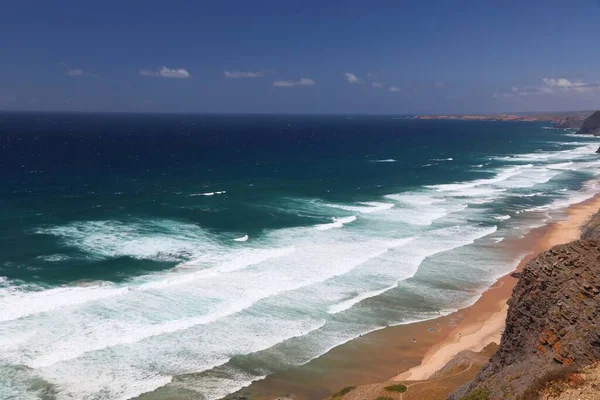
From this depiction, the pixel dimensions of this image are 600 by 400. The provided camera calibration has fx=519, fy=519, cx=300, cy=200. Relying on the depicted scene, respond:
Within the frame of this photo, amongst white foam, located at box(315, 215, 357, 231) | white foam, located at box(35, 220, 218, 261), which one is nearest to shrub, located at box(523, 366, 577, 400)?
white foam, located at box(35, 220, 218, 261)


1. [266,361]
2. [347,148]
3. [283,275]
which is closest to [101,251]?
[283,275]

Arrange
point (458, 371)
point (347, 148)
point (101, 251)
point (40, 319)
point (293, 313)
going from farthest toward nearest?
point (347, 148)
point (101, 251)
point (293, 313)
point (40, 319)
point (458, 371)

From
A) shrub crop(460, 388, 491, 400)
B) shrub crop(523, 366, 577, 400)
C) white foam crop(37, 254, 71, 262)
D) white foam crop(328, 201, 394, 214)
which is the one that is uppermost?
shrub crop(523, 366, 577, 400)

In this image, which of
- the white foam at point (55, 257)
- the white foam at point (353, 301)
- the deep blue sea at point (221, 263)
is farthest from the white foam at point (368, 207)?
the white foam at point (55, 257)

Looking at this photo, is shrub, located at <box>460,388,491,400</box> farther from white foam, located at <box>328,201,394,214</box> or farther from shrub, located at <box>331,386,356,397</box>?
white foam, located at <box>328,201,394,214</box>

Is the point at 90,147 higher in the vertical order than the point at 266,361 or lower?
higher

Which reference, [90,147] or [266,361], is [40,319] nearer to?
[266,361]
